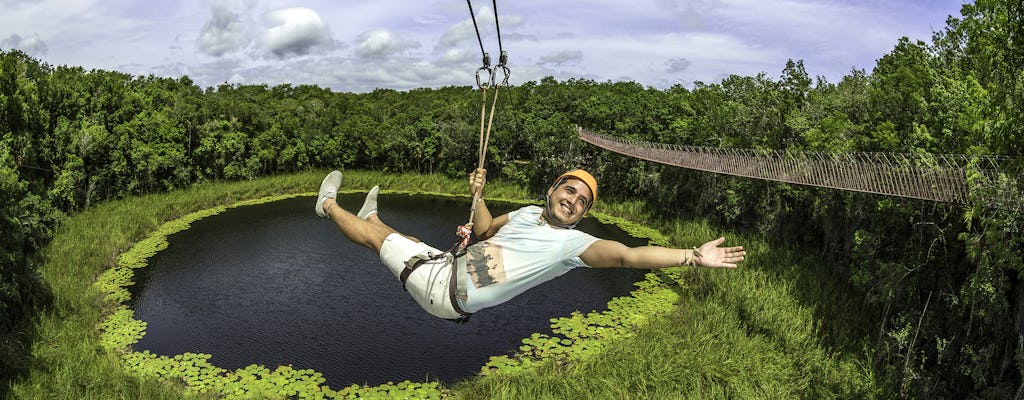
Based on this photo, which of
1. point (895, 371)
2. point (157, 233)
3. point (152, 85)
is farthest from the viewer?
point (152, 85)

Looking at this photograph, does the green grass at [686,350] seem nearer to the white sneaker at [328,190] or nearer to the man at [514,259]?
the white sneaker at [328,190]

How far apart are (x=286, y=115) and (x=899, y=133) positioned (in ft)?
77.1

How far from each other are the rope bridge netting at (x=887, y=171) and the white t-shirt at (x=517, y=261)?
6283mm

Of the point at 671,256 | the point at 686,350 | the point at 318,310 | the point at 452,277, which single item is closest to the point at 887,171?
the point at 686,350

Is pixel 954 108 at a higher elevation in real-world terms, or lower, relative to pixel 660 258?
higher

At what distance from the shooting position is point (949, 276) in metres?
8.87

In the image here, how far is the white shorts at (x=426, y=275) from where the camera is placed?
3186mm

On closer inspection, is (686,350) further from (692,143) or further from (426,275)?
(692,143)

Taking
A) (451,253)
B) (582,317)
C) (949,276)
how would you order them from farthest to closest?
(582,317) → (949,276) → (451,253)

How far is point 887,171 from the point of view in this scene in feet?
32.8

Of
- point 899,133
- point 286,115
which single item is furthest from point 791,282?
point 286,115

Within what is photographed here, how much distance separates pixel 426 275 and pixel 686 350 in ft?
21.8

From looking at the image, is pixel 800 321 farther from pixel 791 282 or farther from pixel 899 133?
pixel 899 133

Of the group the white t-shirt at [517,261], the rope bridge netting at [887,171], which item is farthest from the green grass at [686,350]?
the white t-shirt at [517,261]
